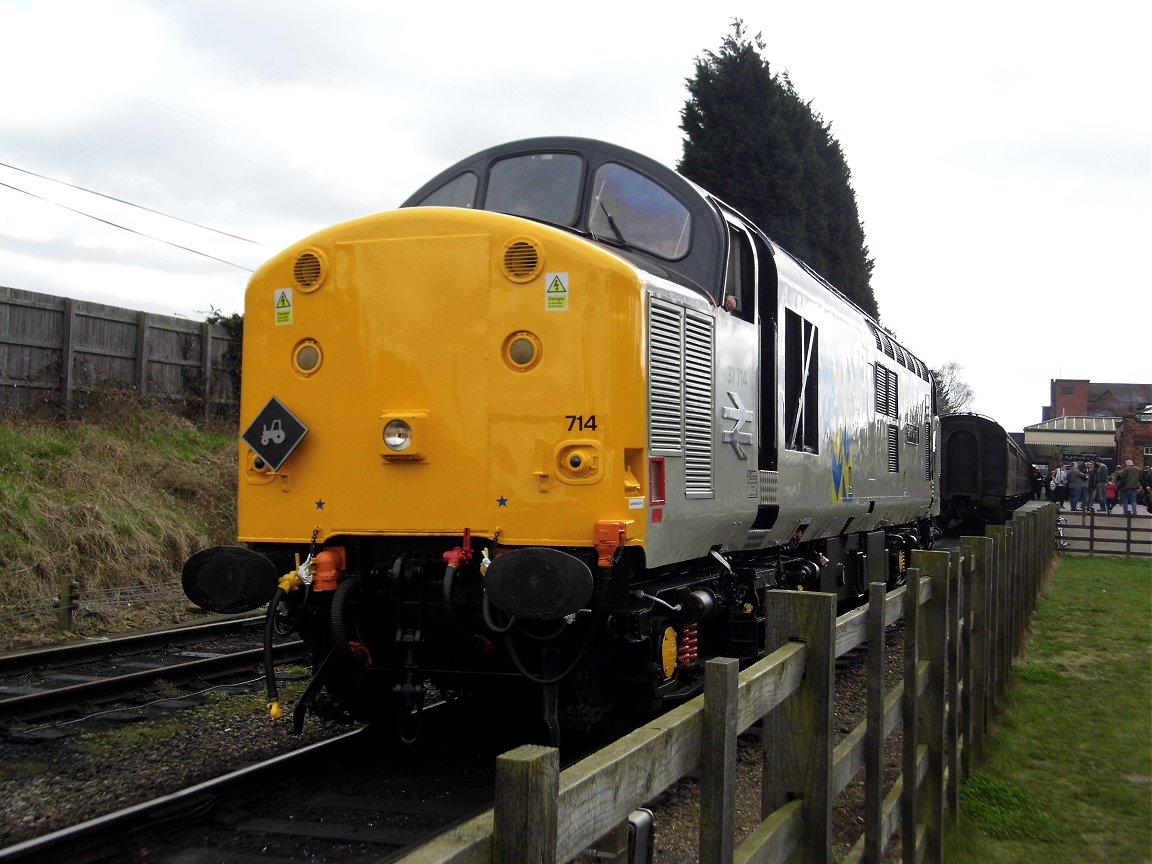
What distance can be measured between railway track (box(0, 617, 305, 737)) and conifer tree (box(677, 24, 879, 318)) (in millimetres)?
21847

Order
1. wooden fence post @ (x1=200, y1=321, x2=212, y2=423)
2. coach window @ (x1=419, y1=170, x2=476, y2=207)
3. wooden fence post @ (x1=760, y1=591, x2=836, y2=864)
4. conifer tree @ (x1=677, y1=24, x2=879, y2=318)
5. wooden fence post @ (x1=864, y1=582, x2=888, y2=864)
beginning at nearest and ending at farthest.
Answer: wooden fence post @ (x1=760, y1=591, x2=836, y2=864), wooden fence post @ (x1=864, y1=582, x2=888, y2=864), coach window @ (x1=419, y1=170, x2=476, y2=207), wooden fence post @ (x1=200, y1=321, x2=212, y2=423), conifer tree @ (x1=677, y1=24, x2=879, y2=318)

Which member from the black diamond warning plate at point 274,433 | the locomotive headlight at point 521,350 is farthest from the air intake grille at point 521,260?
the black diamond warning plate at point 274,433

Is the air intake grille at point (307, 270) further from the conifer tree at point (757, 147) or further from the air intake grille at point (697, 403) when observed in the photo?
the conifer tree at point (757, 147)

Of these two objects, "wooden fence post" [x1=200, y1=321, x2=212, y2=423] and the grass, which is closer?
the grass

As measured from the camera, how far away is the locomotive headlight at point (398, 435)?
559cm

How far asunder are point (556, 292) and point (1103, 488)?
33907mm

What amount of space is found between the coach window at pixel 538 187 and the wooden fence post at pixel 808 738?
12.2 ft

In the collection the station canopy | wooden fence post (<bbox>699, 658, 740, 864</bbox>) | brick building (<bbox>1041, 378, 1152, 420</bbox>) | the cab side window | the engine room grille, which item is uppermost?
brick building (<bbox>1041, 378, 1152, 420</bbox>)

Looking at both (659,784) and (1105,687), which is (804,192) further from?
(659,784)

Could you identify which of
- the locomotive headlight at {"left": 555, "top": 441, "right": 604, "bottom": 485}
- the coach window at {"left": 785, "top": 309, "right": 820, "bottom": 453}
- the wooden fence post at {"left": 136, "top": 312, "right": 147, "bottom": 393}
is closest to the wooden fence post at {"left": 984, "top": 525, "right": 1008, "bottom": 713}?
the coach window at {"left": 785, "top": 309, "right": 820, "bottom": 453}

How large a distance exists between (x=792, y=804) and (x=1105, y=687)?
6393mm

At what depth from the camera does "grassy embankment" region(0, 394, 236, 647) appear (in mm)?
11609

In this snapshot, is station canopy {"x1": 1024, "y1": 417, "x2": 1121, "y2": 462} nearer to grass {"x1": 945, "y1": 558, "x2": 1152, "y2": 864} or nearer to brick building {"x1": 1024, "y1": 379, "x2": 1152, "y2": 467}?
brick building {"x1": 1024, "y1": 379, "x2": 1152, "y2": 467}

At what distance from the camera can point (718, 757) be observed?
263 centimetres
